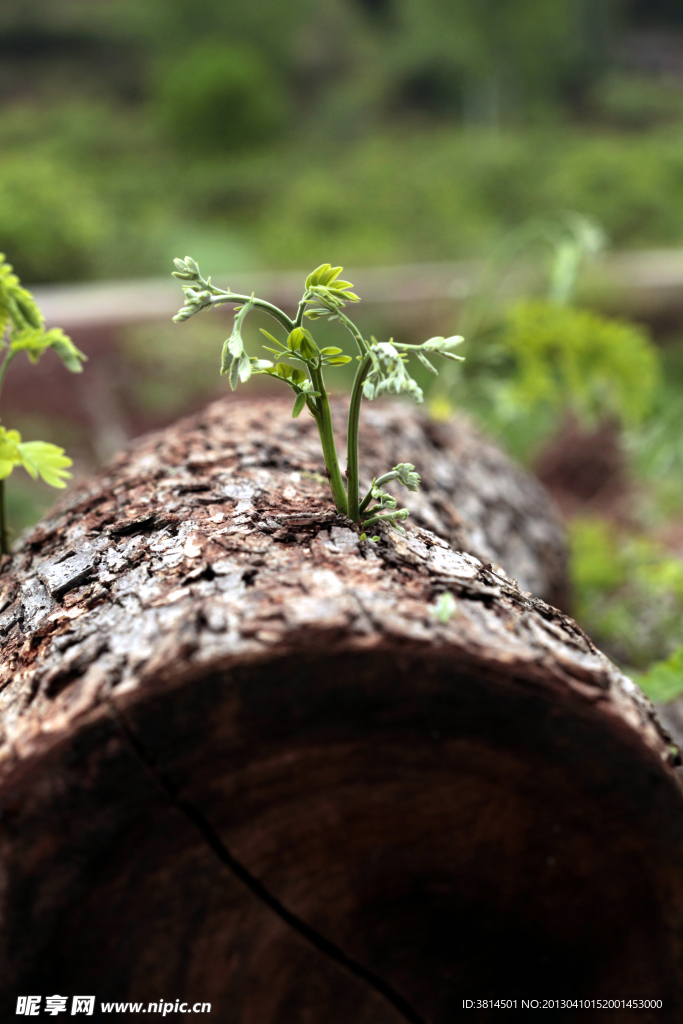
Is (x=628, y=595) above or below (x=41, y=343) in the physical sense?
below

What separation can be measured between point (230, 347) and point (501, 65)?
1767cm

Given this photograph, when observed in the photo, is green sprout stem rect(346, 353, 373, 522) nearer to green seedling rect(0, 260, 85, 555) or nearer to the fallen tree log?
the fallen tree log

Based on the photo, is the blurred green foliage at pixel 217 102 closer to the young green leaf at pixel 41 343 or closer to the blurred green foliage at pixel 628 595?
the blurred green foliage at pixel 628 595

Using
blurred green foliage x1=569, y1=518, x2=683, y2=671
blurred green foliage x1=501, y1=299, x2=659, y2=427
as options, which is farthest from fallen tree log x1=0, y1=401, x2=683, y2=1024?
blurred green foliage x1=569, y1=518, x2=683, y2=671

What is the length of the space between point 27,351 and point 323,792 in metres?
1.06

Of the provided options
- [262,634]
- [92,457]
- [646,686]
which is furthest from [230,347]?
[92,457]

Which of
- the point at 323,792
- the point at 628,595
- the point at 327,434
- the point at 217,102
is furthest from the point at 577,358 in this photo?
the point at 217,102

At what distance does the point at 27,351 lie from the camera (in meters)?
1.55

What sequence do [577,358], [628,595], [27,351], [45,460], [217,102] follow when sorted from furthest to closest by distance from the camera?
[217,102] < [628,595] < [577,358] < [27,351] < [45,460]

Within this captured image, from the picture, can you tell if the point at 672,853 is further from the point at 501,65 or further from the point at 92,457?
the point at 501,65

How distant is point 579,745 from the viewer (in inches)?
40.6

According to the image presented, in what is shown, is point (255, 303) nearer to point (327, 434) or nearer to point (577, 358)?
point (327, 434)

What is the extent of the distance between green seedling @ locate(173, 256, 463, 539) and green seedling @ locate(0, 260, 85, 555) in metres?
0.45

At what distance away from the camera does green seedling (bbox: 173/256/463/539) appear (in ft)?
3.44
